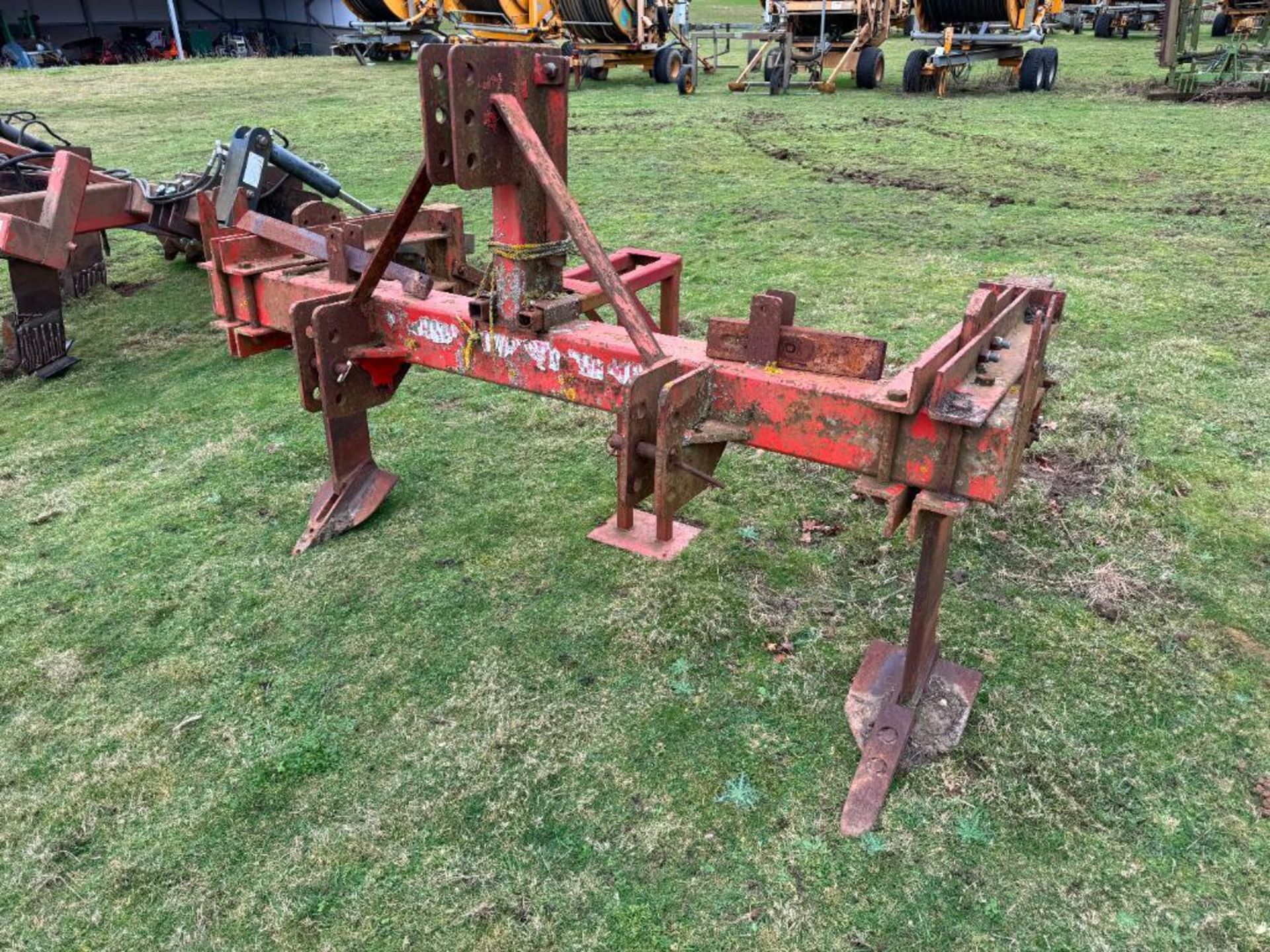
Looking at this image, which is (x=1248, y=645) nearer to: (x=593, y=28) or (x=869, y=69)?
(x=869, y=69)

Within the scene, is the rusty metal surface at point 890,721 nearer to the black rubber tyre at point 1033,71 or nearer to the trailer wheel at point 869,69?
the black rubber tyre at point 1033,71

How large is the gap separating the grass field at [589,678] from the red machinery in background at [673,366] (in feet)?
0.87

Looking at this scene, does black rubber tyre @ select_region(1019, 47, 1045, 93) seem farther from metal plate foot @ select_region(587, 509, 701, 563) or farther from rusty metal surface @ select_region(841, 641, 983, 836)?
metal plate foot @ select_region(587, 509, 701, 563)

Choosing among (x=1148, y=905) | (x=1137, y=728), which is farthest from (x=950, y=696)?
(x=1148, y=905)


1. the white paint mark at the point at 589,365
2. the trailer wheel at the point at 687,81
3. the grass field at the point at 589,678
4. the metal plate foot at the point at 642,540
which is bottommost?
the grass field at the point at 589,678

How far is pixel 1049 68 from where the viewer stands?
600 inches

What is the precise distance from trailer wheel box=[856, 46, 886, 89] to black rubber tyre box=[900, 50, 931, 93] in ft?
2.78

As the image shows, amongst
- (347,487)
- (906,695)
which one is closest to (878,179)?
(347,487)

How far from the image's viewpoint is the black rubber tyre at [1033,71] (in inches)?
591

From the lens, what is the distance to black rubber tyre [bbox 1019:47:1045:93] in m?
15.0

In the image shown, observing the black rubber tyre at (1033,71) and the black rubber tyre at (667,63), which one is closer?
the black rubber tyre at (1033,71)

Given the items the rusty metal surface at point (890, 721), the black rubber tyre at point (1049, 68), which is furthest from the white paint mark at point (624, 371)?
the black rubber tyre at point (1049, 68)

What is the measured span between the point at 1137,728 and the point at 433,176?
242cm

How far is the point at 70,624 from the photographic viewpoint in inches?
118
